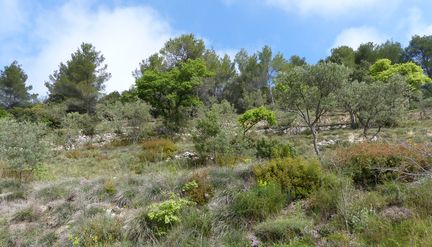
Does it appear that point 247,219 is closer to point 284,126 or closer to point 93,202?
point 93,202

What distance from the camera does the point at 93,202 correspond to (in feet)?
23.1

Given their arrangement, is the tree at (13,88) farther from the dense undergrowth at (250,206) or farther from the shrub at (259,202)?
the shrub at (259,202)

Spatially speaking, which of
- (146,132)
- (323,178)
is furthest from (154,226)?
(146,132)

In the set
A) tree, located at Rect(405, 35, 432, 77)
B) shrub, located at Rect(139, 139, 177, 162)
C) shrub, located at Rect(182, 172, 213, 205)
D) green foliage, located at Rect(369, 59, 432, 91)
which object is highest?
tree, located at Rect(405, 35, 432, 77)

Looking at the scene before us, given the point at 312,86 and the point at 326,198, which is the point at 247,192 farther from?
the point at 312,86

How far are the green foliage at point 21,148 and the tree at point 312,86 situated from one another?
25.8 feet

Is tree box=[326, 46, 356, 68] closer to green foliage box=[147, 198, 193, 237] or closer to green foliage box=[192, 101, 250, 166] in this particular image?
green foliage box=[192, 101, 250, 166]

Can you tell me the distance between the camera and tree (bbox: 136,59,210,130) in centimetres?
2519

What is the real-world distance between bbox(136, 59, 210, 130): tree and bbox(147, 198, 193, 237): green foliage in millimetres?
19250

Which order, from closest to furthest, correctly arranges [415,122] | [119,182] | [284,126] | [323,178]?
[323,178] < [119,182] < [415,122] < [284,126]

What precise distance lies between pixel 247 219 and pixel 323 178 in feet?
5.41

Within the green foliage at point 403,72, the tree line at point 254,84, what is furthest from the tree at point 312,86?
the green foliage at point 403,72

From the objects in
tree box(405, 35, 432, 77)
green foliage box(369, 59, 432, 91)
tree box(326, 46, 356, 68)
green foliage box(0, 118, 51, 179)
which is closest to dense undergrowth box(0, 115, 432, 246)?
Result: green foliage box(0, 118, 51, 179)

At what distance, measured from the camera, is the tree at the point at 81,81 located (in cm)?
3503
